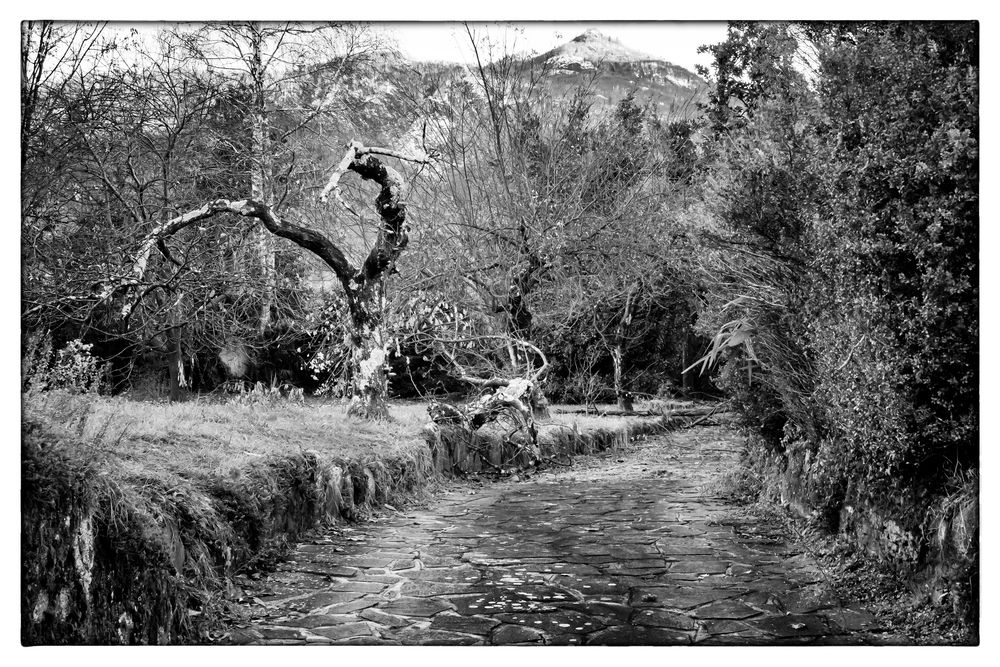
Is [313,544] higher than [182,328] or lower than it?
lower

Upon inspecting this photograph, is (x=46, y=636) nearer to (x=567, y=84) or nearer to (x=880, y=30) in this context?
(x=880, y=30)

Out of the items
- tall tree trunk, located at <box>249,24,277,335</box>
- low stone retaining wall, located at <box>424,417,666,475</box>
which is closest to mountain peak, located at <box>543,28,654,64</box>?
tall tree trunk, located at <box>249,24,277,335</box>

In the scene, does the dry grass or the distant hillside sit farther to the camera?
the distant hillside

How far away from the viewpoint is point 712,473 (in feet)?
26.3

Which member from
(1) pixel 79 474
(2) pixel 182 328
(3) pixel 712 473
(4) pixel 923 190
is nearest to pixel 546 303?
(3) pixel 712 473

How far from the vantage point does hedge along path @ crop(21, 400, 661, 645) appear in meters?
2.93

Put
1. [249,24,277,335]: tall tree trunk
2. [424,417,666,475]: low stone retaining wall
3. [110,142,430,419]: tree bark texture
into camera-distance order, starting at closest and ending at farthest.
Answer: [249,24,277,335]: tall tree trunk < [110,142,430,419]: tree bark texture < [424,417,666,475]: low stone retaining wall

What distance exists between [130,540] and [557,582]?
7.31 ft

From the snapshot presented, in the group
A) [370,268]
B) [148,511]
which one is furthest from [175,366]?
[148,511]

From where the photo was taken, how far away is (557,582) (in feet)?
13.4

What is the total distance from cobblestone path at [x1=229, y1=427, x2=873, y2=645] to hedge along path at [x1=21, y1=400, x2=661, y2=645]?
298mm

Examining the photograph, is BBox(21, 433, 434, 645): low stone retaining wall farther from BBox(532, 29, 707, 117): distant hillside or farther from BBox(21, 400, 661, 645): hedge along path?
BBox(532, 29, 707, 117): distant hillside

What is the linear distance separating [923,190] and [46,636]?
4331 millimetres

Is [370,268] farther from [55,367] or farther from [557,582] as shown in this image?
[557,582]
